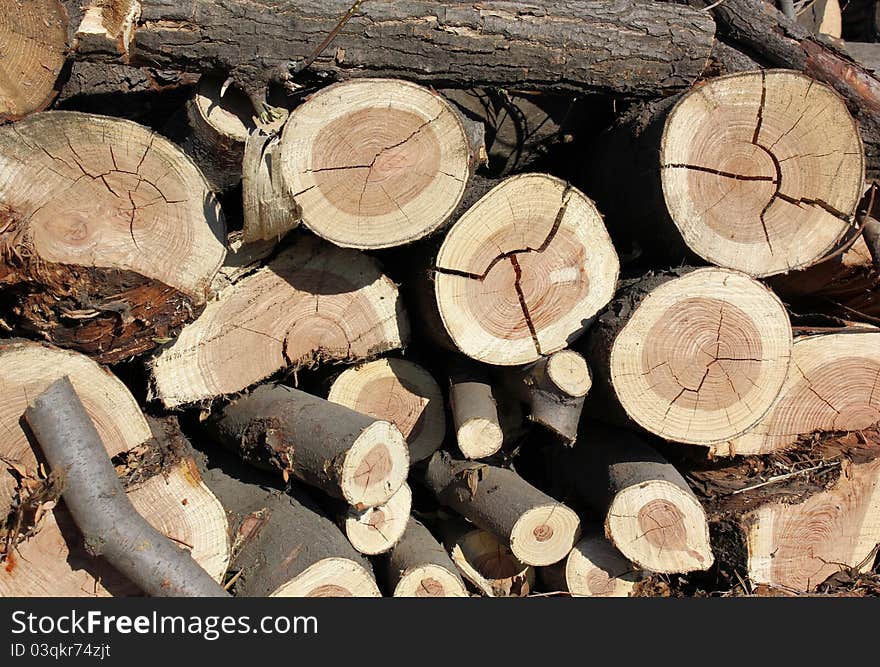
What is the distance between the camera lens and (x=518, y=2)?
2.87 metres

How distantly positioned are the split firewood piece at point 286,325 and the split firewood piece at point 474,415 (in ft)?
0.95

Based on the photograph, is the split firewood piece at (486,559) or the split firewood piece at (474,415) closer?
the split firewood piece at (474,415)

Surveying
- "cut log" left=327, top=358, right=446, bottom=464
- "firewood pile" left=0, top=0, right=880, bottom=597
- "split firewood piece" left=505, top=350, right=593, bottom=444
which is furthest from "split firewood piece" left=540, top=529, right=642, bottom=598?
"cut log" left=327, top=358, right=446, bottom=464

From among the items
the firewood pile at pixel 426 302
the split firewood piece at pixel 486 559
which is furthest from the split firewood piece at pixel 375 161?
the split firewood piece at pixel 486 559

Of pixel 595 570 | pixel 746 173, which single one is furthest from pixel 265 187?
pixel 595 570

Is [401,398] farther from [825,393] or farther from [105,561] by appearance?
[825,393]

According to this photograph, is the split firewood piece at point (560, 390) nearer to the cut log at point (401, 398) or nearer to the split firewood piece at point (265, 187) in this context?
the cut log at point (401, 398)

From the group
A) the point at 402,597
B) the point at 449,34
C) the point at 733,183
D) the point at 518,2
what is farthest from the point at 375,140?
the point at 402,597

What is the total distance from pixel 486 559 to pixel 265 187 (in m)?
1.75

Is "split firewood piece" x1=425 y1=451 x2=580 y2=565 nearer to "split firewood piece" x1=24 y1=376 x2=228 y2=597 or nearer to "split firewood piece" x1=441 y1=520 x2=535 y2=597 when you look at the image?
"split firewood piece" x1=441 y1=520 x2=535 y2=597

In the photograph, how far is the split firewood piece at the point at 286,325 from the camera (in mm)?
2682

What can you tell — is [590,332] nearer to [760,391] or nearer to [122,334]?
[760,391]

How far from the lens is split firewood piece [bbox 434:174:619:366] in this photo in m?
2.67

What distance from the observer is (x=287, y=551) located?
2.59 metres
